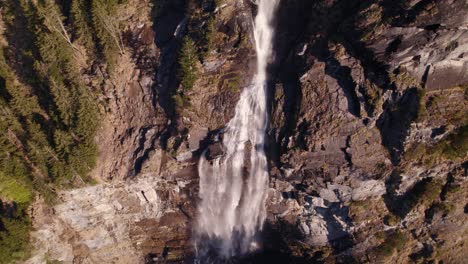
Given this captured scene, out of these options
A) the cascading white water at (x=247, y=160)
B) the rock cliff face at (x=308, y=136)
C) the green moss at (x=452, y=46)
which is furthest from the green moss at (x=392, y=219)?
the green moss at (x=452, y=46)

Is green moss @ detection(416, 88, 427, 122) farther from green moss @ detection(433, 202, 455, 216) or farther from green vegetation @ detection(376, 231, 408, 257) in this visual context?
green vegetation @ detection(376, 231, 408, 257)

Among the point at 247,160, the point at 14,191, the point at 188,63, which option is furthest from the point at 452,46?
the point at 14,191

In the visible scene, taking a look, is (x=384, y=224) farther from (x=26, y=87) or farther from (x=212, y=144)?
(x=26, y=87)

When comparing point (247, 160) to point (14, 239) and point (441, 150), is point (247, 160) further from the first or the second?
point (14, 239)

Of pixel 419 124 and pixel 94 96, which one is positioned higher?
pixel 94 96

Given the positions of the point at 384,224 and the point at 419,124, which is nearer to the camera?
the point at 419,124

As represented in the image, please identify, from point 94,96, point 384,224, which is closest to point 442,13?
point 384,224

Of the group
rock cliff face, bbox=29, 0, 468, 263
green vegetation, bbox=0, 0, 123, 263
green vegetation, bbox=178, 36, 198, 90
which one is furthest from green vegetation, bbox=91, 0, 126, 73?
green vegetation, bbox=178, 36, 198, 90
